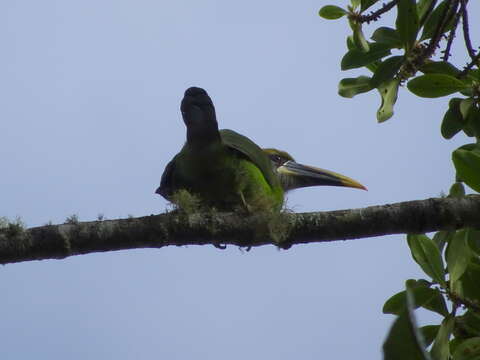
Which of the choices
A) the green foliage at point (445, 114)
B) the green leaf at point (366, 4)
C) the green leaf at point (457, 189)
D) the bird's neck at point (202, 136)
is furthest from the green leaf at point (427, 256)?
the bird's neck at point (202, 136)

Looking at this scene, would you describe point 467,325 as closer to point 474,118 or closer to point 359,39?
point 474,118

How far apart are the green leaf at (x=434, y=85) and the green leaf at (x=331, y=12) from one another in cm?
42

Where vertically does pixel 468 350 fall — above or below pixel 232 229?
below

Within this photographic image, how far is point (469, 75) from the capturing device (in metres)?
2.33

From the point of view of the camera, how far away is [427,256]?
212 centimetres

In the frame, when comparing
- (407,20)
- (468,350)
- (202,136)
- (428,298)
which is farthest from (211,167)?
(468,350)

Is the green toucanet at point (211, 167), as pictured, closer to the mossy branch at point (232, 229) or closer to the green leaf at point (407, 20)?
the mossy branch at point (232, 229)

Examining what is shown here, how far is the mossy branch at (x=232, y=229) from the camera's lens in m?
1.84

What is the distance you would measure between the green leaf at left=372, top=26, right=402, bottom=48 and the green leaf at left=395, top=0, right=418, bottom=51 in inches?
1.9

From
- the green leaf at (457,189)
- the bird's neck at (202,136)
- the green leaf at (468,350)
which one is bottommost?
Answer: the green leaf at (468,350)

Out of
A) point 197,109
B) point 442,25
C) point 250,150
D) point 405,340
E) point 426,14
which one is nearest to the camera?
point 405,340

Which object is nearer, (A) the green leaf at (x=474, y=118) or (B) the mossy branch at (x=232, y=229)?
(B) the mossy branch at (x=232, y=229)

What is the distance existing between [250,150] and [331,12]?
701 millimetres

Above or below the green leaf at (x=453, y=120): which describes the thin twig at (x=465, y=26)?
above
